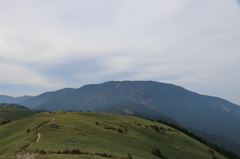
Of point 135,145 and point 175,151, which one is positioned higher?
point 135,145

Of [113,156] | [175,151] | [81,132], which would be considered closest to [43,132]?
[81,132]

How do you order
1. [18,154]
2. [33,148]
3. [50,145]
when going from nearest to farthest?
1. [18,154]
2. [33,148]
3. [50,145]

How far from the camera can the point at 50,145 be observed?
101 ft

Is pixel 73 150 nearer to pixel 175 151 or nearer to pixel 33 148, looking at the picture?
pixel 33 148

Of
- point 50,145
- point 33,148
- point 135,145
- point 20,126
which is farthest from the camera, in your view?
point 20,126

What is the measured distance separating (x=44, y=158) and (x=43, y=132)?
15708 millimetres

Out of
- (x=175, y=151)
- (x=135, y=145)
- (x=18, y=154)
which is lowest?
(x=175, y=151)

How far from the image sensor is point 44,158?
24500mm

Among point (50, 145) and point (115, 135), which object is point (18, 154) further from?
point (115, 135)

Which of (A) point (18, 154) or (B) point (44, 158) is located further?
(A) point (18, 154)

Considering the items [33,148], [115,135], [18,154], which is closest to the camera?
[18,154]

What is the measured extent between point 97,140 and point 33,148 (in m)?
13.4

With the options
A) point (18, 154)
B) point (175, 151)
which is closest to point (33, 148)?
point (18, 154)

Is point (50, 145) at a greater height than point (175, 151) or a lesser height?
greater
